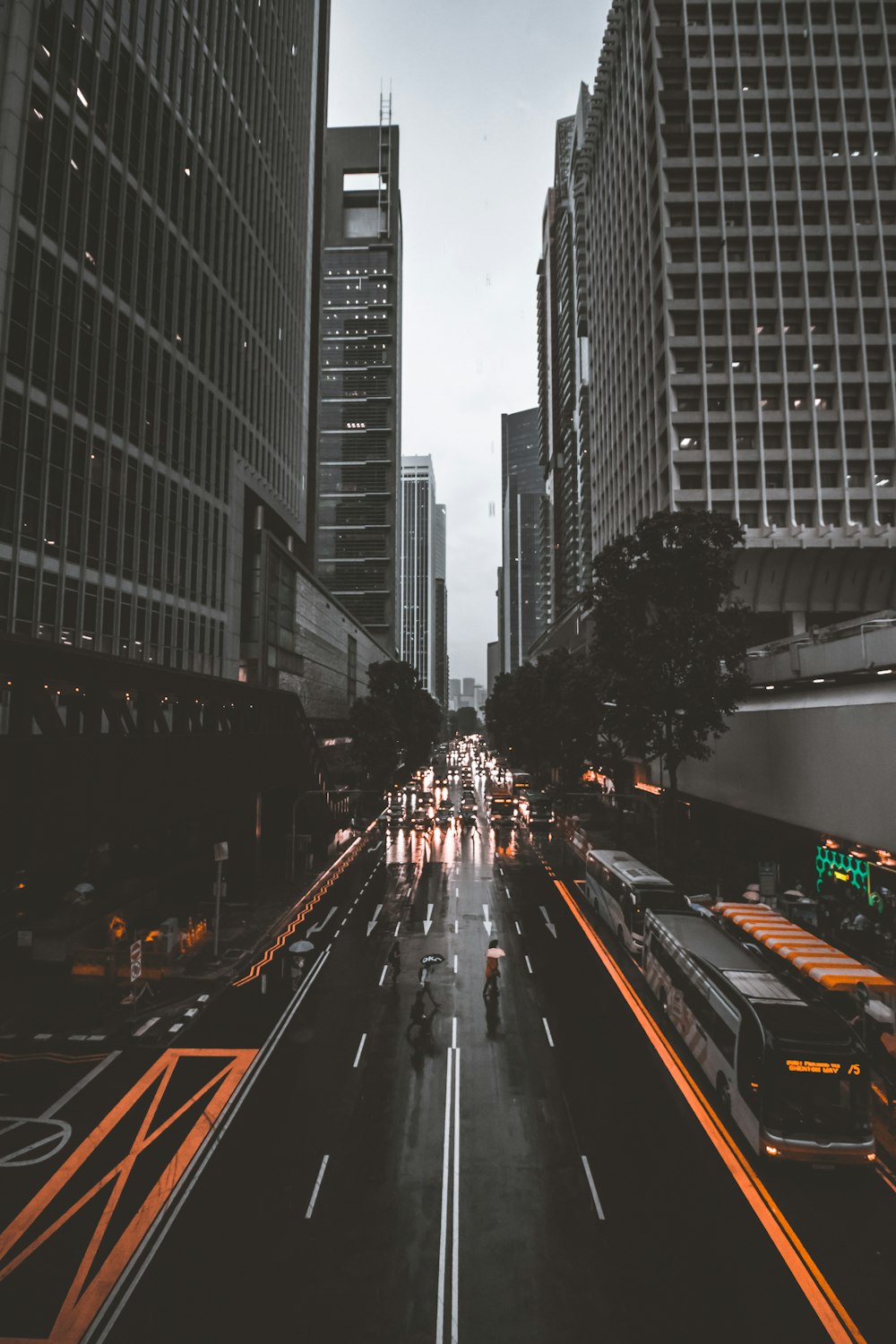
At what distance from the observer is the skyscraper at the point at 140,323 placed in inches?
1313

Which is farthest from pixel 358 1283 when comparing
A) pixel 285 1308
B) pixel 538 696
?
pixel 538 696

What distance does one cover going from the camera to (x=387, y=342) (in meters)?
164

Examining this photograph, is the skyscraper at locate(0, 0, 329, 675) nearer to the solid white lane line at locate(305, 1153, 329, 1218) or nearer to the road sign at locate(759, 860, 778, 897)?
the solid white lane line at locate(305, 1153, 329, 1218)

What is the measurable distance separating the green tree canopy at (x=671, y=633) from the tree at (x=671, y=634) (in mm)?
48

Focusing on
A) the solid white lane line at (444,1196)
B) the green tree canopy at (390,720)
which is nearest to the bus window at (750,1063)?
the solid white lane line at (444,1196)

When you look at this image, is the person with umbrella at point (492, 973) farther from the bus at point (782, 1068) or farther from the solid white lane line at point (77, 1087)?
the solid white lane line at point (77, 1087)

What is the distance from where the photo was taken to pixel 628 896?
26.8 m

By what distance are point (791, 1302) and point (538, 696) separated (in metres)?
66.4

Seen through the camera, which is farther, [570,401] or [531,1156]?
[570,401]

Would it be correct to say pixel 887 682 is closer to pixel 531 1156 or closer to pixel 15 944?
pixel 531 1156

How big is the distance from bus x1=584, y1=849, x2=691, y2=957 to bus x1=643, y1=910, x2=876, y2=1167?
26.8 feet

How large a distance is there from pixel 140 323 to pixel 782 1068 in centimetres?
4875

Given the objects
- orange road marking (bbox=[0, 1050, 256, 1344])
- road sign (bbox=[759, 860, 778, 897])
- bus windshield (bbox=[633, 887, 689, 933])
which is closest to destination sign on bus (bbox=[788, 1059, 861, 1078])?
orange road marking (bbox=[0, 1050, 256, 1344])

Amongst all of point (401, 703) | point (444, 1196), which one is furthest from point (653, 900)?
point (401, 703)
